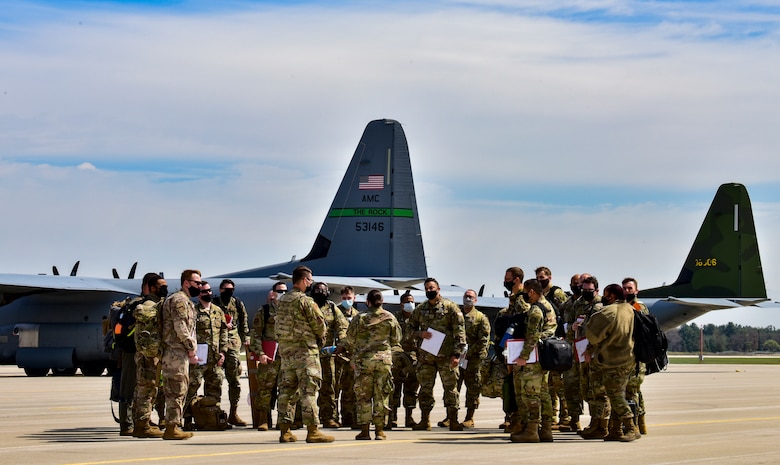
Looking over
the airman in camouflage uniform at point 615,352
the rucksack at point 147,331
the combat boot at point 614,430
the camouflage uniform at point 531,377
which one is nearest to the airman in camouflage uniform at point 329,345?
the rucksack at point 147,331

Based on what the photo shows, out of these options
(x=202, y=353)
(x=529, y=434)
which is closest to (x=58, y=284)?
(x=202, y=353)

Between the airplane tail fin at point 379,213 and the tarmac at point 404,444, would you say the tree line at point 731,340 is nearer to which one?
the airplane tail fin at point 379,213

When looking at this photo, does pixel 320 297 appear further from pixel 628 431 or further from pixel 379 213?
pixel 379 213

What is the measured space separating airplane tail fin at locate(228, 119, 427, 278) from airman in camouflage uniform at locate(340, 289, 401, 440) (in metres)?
20.8

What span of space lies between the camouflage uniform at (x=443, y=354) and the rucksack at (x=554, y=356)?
2131 millimetres

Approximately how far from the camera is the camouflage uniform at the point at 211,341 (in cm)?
1502

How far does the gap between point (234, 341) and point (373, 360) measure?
303cm

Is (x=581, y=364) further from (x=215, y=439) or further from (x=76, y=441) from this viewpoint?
(x=76, y=441)

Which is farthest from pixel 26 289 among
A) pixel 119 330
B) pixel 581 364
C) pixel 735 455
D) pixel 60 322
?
pixel 735 455

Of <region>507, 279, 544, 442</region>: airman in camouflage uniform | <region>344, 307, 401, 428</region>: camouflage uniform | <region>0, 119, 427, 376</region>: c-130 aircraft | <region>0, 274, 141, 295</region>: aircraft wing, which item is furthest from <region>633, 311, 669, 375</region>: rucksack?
<region>0, 274, 141, 295</region>: aircraft wing

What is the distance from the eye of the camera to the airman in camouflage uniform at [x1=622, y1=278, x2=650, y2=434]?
549 inches

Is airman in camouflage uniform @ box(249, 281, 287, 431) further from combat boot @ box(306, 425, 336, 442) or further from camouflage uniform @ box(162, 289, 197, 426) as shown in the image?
combat boot @ box(306, 425, 336, 442)

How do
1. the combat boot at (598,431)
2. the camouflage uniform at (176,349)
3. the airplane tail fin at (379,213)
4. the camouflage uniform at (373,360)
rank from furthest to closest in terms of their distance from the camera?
1. the airplane tail fin at (379,213)
2. the combat boot at (598,431)
3. the camouflage uniform at (373,360)
4. the camouflage uniform at (176,349)

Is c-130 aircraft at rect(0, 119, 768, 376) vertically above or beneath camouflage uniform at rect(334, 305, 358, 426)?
above
